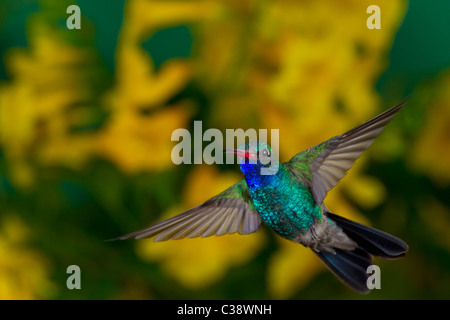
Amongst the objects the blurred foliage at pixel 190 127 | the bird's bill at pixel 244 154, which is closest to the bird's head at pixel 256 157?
the bird's bill at pixel 244 154

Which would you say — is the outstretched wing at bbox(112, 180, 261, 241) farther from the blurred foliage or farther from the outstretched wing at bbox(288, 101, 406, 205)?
the blurred foliage

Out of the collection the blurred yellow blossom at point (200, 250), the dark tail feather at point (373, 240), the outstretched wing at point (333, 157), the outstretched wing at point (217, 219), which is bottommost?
the blurred yellow blossom at point (200, 250)

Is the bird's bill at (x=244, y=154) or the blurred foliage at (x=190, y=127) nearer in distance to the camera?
the bird's bill at (x=244, y=154)

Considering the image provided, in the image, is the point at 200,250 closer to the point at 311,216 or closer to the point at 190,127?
the point at 190,127

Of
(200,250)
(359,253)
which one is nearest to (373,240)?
(359,253)

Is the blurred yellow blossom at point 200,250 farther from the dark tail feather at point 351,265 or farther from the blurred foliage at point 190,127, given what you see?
the dark tail feather at point 351,265

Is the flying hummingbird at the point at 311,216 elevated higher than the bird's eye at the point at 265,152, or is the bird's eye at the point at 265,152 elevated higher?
the bird's eye at the point at 265,152
